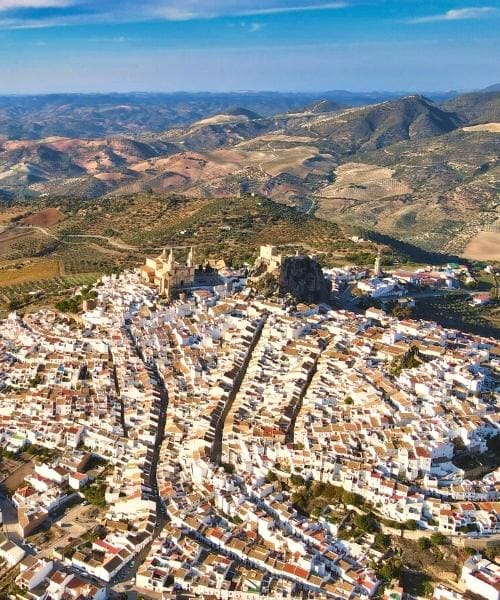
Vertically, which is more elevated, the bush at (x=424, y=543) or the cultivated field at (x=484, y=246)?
the bush at (x=424, y=543)

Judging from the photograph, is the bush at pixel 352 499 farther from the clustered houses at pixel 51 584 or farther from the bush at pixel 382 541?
the clustered houses at pixel 51 584

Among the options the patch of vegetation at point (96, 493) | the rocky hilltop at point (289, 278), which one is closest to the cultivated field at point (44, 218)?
the rocky hilltop at point (289, 278)

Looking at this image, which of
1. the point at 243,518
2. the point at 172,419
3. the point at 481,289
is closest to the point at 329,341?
the point at 172,419

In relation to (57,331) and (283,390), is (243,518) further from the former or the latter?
(57,331)

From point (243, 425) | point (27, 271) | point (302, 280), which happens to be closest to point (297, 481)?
point (243, 425)

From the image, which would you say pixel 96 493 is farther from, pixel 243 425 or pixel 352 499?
pixel 352 499

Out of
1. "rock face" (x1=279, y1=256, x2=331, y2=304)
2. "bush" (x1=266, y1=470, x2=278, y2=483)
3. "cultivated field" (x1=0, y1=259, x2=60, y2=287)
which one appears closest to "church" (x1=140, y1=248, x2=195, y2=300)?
"rock face" (x1=279, y1=256, x2=331, y2=304)
